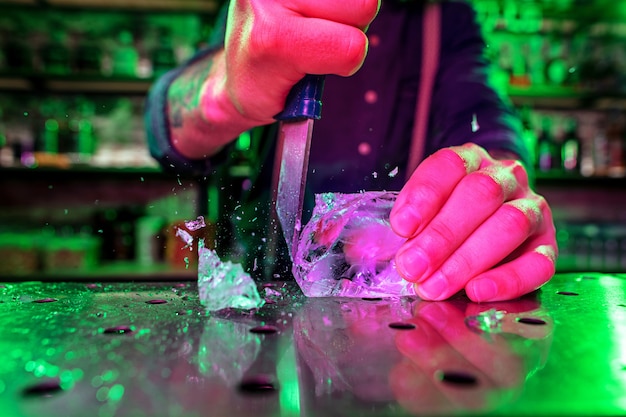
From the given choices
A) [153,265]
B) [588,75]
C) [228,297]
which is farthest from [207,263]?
[588,75]

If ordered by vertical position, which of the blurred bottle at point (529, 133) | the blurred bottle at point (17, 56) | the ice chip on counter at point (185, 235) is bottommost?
the ice chip on counter at point (185, 235)

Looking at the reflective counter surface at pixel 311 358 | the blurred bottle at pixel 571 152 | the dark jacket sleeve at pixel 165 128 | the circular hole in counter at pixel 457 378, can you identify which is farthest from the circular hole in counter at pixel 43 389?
the blurred bottle at pixel 571 152

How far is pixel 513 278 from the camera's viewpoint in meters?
0.62

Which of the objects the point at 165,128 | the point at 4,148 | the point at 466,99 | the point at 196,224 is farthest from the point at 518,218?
the point at 4,148

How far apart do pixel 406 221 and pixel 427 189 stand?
0.19 ft

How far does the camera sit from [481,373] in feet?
1.13

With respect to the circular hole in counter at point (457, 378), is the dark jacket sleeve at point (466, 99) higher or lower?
higher

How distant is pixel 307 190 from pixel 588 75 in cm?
241

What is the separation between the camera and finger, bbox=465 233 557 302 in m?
0.61

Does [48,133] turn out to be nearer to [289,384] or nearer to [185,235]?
[185,235]

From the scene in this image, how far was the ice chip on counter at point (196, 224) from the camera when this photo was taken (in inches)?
26.1

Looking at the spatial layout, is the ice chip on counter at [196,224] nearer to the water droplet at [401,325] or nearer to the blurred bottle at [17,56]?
the water droplet at [401,325]

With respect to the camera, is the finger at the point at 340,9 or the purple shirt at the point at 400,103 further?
the purple shirt at the point at 400,103

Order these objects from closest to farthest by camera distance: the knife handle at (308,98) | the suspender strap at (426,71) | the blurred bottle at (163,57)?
1. the knife handle at (308,98)
2. the suspender strap at (426,71)
3. the blurred bottle at (163,57)
